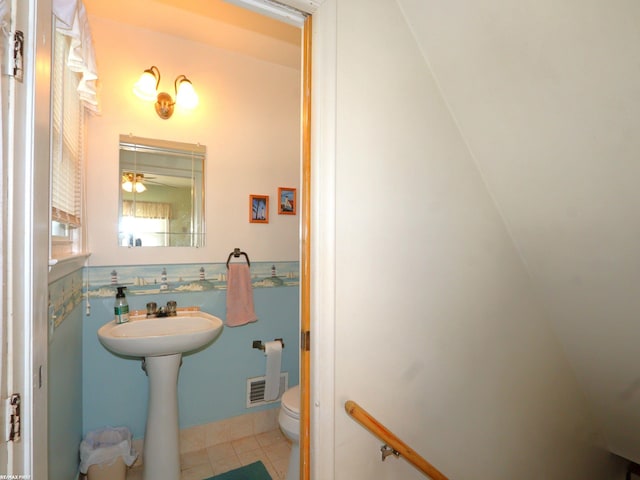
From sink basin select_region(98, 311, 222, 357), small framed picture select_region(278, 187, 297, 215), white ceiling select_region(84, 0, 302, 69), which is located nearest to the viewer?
sink basin select_region(98, 311, 222, 357)

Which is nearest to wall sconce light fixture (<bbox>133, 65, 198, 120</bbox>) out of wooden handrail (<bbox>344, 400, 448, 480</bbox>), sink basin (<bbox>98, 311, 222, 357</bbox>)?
sink basin (<bbox>98, 311, 222, 357</bbox>)

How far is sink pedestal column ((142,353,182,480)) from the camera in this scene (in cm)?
172

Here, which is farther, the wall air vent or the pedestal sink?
the wall air vent

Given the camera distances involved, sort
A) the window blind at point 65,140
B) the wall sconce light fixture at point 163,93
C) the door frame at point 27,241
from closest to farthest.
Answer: the door frame at point 27,241 < the window blind at point 65,140 < the wall sconce light fixture at point 163,93

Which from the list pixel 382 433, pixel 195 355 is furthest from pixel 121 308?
pixel 382 433

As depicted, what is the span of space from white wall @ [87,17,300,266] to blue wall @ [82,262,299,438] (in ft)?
0.44

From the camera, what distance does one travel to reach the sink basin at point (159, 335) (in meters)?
1.56

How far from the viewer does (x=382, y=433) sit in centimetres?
106

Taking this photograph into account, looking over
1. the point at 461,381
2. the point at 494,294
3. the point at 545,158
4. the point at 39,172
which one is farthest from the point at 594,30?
the point at 39,172

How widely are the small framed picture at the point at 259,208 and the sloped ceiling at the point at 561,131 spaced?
1485 mm

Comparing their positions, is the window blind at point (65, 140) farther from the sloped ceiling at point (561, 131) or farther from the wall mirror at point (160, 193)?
the sloped ceiling at point (561, 131)

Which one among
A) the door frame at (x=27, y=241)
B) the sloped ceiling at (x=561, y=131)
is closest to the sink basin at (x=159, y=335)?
the door frame at (x=27, y=241)

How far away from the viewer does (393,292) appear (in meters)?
1.16

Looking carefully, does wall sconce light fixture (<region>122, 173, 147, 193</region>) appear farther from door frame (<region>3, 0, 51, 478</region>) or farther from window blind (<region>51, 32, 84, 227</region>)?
door frame (<region>3, 0, 51, 478</region>)
